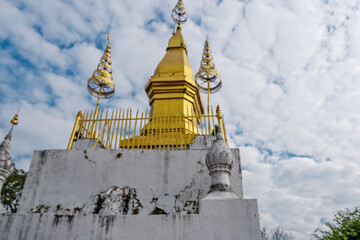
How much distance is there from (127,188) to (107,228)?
1.60 metres

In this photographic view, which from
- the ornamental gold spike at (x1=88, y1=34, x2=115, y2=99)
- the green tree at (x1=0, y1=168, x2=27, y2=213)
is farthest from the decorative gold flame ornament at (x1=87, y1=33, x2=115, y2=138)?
Result: the green tree at (x1=0, y1=168, x2=27, y2=213)

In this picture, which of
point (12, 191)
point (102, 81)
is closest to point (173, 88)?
point (102, 81)

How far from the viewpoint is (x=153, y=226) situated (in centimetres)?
462

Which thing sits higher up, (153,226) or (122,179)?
(122,179)

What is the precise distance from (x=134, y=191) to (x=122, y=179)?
39cm

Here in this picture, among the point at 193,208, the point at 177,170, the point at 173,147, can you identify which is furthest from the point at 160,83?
the point at 193,208

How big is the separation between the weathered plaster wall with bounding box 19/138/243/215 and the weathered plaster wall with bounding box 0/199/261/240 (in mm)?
1264

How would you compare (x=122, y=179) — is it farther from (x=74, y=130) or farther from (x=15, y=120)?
(x=15, y=120)

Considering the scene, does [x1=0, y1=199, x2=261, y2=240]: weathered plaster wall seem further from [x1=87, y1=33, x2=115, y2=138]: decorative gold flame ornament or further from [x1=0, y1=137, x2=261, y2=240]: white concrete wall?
[x1=87, y1=33, x2=115, y2=138]: decorative gold flame ornament

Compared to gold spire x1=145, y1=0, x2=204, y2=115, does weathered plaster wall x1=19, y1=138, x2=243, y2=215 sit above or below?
below

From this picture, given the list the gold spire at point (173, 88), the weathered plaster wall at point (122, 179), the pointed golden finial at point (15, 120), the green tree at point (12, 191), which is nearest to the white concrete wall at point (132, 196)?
the weathered plaster wall at point (122, 179)

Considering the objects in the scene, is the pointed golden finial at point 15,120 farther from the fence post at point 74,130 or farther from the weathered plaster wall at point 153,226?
the weathered plaster wall at point 153,226

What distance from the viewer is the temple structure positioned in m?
4.61

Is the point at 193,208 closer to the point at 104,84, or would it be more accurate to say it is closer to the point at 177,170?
the point at 177,170
